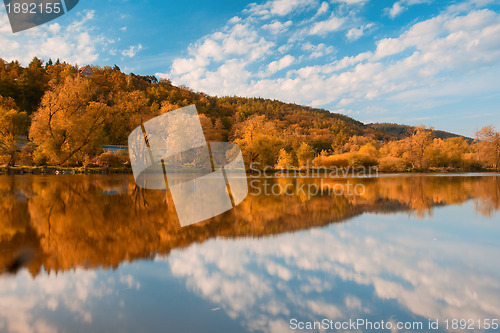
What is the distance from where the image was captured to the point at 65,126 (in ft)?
104

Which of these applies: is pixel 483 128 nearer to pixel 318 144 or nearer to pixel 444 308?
pixel 318 144

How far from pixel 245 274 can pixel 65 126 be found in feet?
113

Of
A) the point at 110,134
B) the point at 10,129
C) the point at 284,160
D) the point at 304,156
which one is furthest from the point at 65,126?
the point at 304,156

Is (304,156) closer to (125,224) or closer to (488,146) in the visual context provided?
(488,146)

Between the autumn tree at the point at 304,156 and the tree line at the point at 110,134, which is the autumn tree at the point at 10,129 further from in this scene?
the autumn tree at the point at 304,156

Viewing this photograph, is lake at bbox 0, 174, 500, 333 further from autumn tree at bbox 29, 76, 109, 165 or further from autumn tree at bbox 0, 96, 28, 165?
autumn tree at bbox 0, 96, 28, 165

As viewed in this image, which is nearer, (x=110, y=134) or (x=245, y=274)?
(x=245, y=274)

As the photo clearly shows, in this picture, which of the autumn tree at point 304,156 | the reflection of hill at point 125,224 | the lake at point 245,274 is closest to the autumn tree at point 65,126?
the reflection of hill at point 125,224

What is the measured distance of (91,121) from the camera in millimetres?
34938

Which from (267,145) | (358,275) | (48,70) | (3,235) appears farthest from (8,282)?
(48,70)

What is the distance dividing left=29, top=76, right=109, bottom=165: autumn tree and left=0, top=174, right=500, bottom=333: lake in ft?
93.5

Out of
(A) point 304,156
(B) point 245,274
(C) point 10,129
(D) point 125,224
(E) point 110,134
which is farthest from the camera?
(E) point 110,134

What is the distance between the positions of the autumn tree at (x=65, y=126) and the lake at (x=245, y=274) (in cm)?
2848

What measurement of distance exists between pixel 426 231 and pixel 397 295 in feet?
12.6
